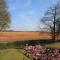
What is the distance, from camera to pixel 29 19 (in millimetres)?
2418

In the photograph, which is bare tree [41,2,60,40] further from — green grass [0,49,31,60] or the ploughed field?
green grass [0,49,31,60]

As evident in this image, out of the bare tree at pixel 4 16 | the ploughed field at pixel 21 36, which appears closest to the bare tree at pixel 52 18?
the ploughed field at pixel 21 36

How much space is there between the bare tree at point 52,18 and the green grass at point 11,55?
45 cm

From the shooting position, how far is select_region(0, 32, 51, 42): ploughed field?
237cm

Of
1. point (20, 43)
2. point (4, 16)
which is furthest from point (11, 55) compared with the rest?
point (4, 16)

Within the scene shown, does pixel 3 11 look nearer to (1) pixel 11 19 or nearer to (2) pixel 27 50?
(1) pixel 11 19

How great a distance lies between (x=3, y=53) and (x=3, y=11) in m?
0.49

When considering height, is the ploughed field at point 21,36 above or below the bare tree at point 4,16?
below

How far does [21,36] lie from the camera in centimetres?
241

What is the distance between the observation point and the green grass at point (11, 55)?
2389mm

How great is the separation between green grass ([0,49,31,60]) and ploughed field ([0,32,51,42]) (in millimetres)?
131

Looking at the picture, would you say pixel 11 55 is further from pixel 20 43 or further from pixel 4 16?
pixel 4 16

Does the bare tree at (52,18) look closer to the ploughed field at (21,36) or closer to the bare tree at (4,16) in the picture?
the ploughed field at (21,36)

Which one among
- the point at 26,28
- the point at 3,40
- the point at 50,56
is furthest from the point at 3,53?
the point at 50,56
